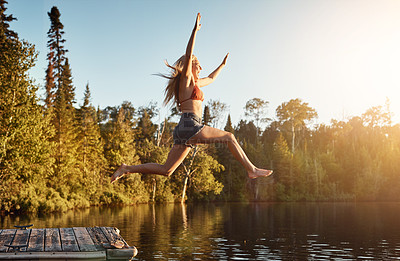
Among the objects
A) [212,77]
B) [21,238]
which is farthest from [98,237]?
[212,77]

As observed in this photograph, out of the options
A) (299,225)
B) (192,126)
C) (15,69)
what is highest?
(15,69)

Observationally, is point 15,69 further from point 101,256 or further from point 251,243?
point 101,256

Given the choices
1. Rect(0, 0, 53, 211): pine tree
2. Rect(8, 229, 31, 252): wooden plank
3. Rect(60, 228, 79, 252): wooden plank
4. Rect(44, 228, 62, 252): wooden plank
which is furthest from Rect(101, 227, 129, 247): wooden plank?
Rect(0, 0, 53, 211): pine tree

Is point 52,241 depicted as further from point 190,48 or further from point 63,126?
point 63,126

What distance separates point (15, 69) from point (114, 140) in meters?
17.3

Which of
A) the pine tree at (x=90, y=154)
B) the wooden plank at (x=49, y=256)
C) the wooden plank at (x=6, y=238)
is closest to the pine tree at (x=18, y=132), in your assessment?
the pine tree at (x=90, y=154)

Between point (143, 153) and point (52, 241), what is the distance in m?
36.6

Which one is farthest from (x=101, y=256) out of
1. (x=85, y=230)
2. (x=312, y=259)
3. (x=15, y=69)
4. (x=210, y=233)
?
(x=15, y=69)

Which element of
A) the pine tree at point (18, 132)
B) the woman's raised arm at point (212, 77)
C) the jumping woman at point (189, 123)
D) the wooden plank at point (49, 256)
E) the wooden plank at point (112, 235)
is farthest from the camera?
the pine tree at point (18, 132)

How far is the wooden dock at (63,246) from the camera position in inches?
305

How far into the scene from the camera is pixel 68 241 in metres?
8.70

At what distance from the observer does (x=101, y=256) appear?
7.95 m

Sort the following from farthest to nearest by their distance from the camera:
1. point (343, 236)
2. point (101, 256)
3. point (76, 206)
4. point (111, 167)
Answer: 1. point (111, 167)
2. point (76, 206)
3. point (343, 236)
4. point (101, 256)

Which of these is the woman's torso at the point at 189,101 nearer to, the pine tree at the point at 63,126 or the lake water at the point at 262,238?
the lake water at the point at 262,238
